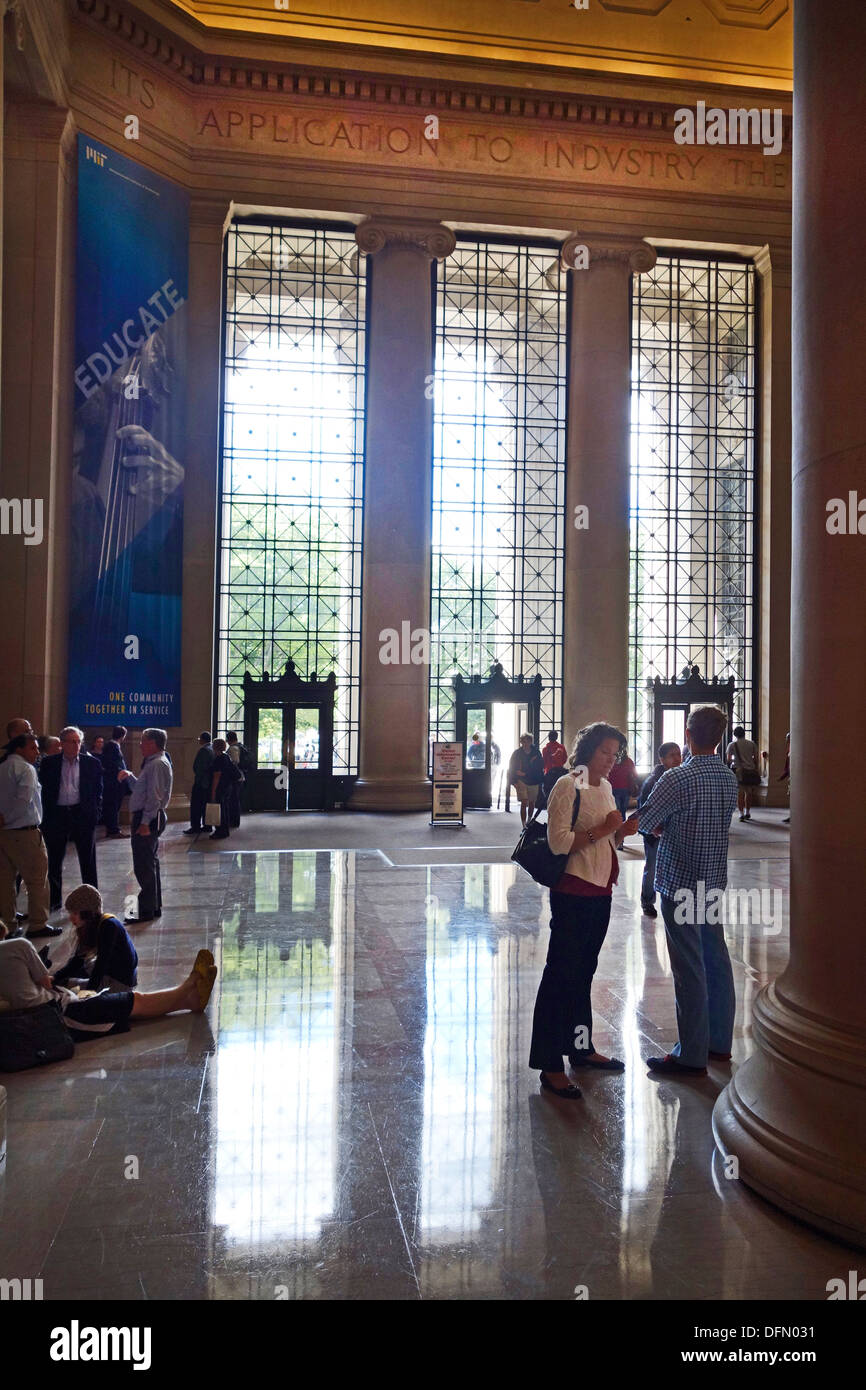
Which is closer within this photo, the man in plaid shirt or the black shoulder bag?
the black shoulder bag

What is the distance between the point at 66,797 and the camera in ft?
32.2

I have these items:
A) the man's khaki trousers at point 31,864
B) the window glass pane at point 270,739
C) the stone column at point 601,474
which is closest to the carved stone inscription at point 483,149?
the stone column at point 601,474

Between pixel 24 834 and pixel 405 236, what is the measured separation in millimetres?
15756

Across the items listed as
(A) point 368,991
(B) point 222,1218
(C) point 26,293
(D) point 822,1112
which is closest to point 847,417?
(D) point 822,1112

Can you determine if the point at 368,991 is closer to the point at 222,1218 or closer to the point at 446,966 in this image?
the point at 446,966

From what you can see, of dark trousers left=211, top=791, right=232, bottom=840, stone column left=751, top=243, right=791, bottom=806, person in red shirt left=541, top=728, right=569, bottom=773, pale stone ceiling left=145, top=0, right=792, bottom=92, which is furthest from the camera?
stone column left=751, top=243, right=791, bottom=806

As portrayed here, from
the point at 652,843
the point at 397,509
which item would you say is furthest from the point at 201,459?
the point at 652,843

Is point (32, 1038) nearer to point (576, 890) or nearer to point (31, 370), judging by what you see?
point (576, 890)

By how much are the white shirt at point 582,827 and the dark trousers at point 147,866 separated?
17.1 feet

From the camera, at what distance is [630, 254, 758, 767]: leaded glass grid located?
22438mm

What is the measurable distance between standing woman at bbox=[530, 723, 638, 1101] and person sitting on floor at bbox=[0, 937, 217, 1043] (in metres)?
2.48

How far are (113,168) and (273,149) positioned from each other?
11.9ft

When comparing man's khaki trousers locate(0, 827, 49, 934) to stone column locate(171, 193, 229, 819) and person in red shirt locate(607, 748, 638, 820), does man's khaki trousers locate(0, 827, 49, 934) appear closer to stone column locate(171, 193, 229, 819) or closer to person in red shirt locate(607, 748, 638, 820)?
person in red shirt locate(607, 748, 638, 820)

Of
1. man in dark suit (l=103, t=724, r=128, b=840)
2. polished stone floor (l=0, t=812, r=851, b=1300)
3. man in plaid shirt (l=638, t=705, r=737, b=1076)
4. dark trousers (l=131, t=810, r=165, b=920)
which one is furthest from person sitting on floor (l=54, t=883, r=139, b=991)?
man in dark suit (l=103, t=724, r=128, b=840)
